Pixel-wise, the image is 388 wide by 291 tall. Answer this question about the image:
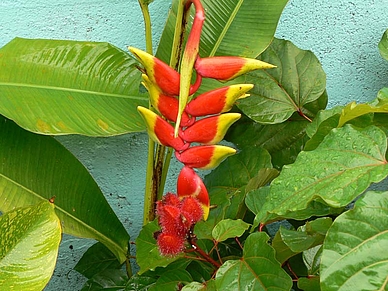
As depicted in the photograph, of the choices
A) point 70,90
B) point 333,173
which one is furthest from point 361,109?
point 70,90

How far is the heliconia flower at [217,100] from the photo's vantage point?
2.23ft

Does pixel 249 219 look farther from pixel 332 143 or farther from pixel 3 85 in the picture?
pixel 3 85

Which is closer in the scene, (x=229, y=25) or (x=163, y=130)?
(x=163, y=130)

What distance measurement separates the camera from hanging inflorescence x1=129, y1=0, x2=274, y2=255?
66 centimetres

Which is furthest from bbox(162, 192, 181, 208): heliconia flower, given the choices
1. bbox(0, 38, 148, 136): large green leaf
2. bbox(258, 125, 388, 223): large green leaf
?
bbox(0, 38, 148, 136): large green leaf

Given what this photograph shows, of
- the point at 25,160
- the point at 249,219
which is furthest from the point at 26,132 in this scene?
the point at 249,219

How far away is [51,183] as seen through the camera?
3.06ft

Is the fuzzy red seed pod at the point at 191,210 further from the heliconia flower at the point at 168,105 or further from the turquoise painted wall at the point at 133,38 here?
the turquoise painted wall at the point at 133,38

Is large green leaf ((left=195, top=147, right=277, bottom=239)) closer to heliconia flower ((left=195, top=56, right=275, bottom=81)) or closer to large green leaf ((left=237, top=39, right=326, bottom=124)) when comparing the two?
large green leaf ((left=237, top=39, right=326, bottom=124))

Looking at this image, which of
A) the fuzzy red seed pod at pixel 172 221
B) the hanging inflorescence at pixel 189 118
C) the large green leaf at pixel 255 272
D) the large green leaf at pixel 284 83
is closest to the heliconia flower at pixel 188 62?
→ the hanging inflorescence at pixel 189 118

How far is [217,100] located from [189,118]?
0.16 feet

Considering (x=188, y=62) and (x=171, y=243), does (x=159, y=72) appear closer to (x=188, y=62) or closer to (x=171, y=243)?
(x=188, y=62)

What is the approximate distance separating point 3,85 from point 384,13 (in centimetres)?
77

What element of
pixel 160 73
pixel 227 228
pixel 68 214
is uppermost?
pixel 160 73
